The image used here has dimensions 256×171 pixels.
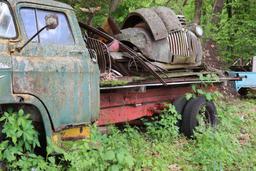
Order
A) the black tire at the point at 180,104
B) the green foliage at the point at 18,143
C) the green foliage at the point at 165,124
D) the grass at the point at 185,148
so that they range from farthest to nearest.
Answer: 1. the black tire at the point at 180,104
2. the green foliage at the point at 165,124
3. the grass at the point at 185,148
4. the green foliage at the point at 18,143

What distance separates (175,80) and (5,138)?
12.8 feet

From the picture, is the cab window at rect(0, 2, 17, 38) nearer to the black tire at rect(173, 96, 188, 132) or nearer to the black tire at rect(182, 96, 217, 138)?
the black tire at rect(173, 96, 188, 132)

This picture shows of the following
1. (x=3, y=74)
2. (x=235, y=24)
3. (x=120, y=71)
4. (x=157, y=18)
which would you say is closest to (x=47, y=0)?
(x=3, y=74)

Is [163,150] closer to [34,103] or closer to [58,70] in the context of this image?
[58,70]

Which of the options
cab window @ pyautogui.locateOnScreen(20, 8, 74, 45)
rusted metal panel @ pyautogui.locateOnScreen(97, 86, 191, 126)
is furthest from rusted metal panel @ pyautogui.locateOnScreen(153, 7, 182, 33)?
cab window @ pyautogui.locateOnScreen(20, 8, 74, 45)

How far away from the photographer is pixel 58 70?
527 cm

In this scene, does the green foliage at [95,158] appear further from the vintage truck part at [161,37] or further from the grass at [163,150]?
the vintage truck part at [161,37]

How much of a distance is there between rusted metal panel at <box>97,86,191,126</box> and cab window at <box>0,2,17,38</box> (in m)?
2.21

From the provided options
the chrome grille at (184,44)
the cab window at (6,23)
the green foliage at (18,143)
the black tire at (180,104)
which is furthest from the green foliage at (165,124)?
the cab window at (6,23)

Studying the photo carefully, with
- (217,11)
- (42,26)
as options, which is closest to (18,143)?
(42,26)

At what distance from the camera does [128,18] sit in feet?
29.0

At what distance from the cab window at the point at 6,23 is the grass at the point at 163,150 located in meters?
1.42

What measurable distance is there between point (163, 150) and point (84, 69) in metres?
2.20

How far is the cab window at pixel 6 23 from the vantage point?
497 cm
